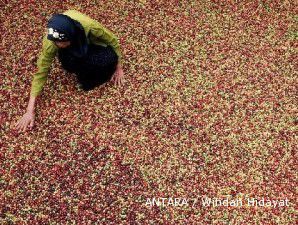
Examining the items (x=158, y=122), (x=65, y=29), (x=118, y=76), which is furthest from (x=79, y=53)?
(x=158, y=122)

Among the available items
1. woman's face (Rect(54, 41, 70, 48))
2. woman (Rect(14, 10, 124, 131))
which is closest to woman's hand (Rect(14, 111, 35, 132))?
woman (Rect(14, 10, 124, 131))

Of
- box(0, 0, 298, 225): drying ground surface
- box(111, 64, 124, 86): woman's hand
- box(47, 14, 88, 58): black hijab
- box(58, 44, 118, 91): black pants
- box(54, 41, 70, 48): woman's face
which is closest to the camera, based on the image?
box(47, 14, 88, 58): black hijab

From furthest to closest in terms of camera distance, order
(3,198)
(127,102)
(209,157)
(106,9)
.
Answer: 1. (106,9)
2. (127,102)
3. (209,157)
4. (3,198)

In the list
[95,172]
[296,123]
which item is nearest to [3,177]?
[95,172]

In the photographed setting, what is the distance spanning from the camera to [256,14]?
4297 mm

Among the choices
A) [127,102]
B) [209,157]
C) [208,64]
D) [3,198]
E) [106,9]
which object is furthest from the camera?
[106,9]

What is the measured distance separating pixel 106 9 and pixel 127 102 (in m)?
1.25

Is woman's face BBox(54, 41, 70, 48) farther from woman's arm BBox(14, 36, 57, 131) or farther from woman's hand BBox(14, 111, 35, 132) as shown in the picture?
woman's hand BBox(14, 111, 35, 132)

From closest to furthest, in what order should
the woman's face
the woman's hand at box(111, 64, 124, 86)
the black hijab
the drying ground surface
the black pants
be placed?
the black hijab, the woman's face, the drying ground surface, the black pants, the woman's hand at box(111, 64, 124, 86)

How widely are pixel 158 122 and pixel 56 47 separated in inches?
43.0

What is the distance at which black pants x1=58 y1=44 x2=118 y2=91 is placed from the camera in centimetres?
323

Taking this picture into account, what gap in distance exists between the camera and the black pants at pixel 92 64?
3230mm

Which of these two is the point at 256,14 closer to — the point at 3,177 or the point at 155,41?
the point at 155,41

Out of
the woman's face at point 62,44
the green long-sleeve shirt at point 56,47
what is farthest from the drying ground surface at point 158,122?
the woman's face at point 62,44
